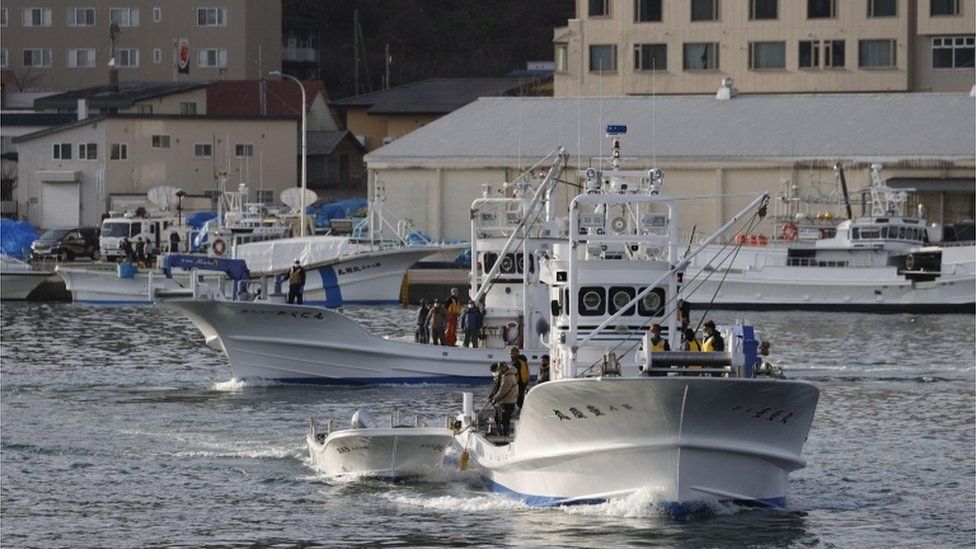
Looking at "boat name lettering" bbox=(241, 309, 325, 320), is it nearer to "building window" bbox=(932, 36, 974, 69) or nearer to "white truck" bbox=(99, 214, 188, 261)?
"white truck" bbox=(99, 214, 188, 261)

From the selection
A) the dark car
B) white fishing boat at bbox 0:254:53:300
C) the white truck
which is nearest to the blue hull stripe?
white fishing boat at bbox 0:254:53:300

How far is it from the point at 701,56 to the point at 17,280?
38.3 metres

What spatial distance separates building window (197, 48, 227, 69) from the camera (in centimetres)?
13774

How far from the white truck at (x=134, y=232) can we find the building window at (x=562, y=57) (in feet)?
88.4

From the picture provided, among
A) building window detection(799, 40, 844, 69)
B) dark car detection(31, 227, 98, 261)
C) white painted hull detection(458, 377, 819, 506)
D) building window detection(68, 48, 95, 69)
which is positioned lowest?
white painted hull detection(458, 377, 819, 506)

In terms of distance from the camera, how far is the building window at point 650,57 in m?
108

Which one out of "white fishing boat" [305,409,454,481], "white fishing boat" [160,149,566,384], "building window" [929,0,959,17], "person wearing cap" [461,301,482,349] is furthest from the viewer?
"building window" [929,0,959,17]

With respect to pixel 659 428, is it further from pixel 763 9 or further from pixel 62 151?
pixel 62 151

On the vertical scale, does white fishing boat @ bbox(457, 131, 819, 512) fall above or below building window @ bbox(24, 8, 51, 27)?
below

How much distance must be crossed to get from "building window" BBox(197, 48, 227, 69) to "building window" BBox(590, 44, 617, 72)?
1390 inches

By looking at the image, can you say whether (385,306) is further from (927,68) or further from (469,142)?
(927,68)

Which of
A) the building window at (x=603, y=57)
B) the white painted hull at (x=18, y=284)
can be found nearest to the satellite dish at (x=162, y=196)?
the white painted hull at (x=18, y=284)

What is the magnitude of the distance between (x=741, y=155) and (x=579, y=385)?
206 feet

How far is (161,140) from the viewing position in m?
113
